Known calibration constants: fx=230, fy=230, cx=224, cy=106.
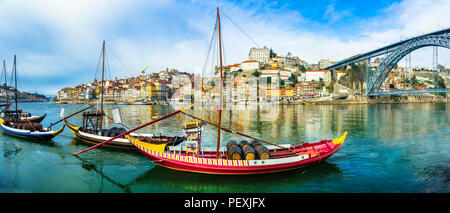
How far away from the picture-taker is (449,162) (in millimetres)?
10992

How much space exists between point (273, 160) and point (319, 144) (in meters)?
3.65

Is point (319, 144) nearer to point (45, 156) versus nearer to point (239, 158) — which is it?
point (239, 158)

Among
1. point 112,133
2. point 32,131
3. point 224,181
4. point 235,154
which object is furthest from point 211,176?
point 32,131

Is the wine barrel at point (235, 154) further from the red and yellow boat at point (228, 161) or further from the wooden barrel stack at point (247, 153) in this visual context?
the red and yellow boat at point (228, 161)

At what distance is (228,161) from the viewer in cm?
866

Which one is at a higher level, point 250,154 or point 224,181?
point 250,154

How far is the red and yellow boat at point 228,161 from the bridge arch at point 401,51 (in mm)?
59118

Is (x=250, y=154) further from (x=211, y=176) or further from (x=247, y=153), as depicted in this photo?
(x=211, y=176)

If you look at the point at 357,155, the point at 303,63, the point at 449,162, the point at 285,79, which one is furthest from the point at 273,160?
the point at 303,63

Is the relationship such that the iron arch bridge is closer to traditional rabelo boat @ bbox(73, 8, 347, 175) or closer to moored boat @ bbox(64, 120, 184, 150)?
traditional rabelo boat @ bbox(73, 8, 347, 175)

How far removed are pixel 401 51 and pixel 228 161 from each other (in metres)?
74.0

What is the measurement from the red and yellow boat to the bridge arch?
5912 cm
